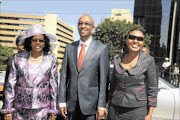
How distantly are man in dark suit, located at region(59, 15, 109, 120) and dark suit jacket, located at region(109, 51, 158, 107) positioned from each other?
251 millimetres

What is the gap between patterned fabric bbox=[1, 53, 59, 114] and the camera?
231cm

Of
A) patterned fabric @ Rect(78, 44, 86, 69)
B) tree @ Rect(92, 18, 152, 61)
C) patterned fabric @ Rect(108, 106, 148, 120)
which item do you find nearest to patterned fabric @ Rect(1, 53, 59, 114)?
patterned fabric @ Rect(78, 44, 86, 69)

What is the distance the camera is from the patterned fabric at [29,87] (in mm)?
2312

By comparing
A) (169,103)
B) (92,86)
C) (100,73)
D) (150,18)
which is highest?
(150,18)

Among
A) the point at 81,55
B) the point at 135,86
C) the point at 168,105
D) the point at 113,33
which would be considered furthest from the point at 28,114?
the point at 113,33

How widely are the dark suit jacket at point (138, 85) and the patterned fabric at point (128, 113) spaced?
0.22 feet

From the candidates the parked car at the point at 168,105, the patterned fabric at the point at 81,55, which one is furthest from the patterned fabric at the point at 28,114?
the parked car at the point at 168,105

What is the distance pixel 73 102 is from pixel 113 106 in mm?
515

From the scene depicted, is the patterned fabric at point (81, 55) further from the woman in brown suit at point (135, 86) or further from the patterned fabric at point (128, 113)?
the patterned fabric at point (128, 113)

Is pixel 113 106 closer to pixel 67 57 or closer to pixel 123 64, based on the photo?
pixel 123 64

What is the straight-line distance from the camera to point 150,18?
109 feet

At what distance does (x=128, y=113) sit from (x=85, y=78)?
68cm

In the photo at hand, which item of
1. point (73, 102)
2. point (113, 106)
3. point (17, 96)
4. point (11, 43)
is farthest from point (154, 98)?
point (11, 43)

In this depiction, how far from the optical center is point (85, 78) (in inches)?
99.6
